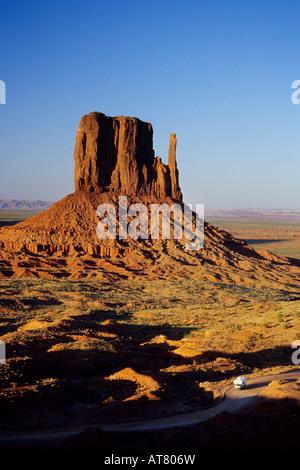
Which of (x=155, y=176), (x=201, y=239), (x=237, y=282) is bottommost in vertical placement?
(x=237, y=282)

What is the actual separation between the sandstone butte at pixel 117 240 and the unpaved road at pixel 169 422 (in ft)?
110

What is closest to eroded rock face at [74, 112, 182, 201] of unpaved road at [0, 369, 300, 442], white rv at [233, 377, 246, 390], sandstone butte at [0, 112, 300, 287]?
sandstone butte at [0, 112, 300, 287]

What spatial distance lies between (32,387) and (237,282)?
37.2 m

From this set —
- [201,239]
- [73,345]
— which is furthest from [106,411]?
[201,239]

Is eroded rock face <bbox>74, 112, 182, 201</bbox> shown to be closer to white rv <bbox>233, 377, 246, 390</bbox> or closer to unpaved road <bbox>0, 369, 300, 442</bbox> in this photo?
white rv <bbox>233, 377, 246, 390</bbox>

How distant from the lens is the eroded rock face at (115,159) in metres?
63.3

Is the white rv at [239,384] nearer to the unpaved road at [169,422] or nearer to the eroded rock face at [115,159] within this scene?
the unpaved road at [169,422]

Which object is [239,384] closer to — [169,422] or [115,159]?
[169,422]

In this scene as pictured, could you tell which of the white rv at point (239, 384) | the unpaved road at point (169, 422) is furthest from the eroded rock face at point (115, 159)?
the unpaved road at point (169, 422)

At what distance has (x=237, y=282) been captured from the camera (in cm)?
4897

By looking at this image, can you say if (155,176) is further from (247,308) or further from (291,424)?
(291,424)

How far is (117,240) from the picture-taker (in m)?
56.3

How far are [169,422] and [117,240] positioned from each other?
45.3 m

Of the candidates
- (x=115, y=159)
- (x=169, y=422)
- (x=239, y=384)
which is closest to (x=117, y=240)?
(x=115, y=159)
